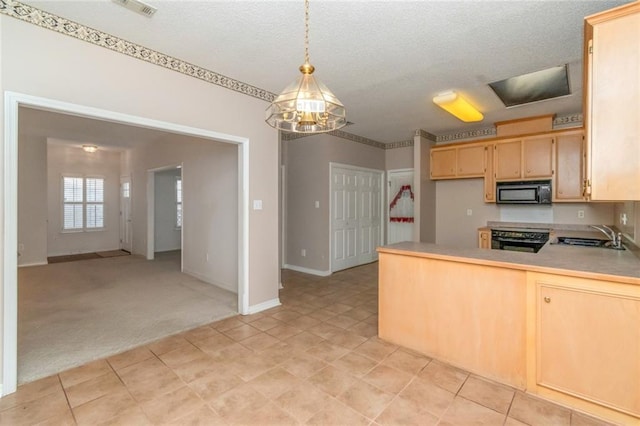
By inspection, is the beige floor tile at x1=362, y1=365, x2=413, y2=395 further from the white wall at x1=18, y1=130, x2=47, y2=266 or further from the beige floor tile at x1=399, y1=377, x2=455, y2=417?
the white wall at x1=18, y1=130, x2=47, y2=266

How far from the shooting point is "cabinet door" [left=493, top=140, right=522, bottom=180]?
4773 millimetres

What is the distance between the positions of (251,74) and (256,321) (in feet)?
9.11

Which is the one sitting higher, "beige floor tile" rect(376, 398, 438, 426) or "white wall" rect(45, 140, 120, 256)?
"white wall" rect(45, 140, 120, 256)

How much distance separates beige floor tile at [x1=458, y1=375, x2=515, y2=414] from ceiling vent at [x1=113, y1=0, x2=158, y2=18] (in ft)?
11.8

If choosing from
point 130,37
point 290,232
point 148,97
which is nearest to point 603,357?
point 148,97

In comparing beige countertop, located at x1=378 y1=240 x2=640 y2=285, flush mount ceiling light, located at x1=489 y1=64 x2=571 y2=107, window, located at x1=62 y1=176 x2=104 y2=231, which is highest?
flush mount ceiling light, located at x1=489 y1=64 x2=571 y2=107

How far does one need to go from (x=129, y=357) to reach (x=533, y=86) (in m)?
5.24

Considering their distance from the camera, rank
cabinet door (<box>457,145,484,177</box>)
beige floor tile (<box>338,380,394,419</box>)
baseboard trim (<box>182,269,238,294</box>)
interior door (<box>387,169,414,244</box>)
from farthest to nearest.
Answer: interior door (<box>387,169,414,244</box>) → cabinet door (<box>457,145,484,177</box>) → baseboard trim (<box>182,269,238,294</box>) → beige floor tile (<box>338,380,394,419</box>)

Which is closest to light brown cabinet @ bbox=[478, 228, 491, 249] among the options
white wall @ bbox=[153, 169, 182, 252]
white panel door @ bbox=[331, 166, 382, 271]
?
white panel door @ bbox=[331, 166, 382, 271]

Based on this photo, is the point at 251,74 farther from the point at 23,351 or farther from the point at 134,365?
the point at 23,351

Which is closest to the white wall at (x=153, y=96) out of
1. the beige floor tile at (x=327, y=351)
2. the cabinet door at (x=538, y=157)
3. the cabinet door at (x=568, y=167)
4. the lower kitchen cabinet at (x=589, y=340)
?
the beige floor tile at (x=327, y=351)

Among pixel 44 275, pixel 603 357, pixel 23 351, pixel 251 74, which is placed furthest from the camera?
pixel 44 275

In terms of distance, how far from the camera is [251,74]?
3.24 meters

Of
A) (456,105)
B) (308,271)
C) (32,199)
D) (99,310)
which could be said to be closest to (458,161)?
(456,105)
